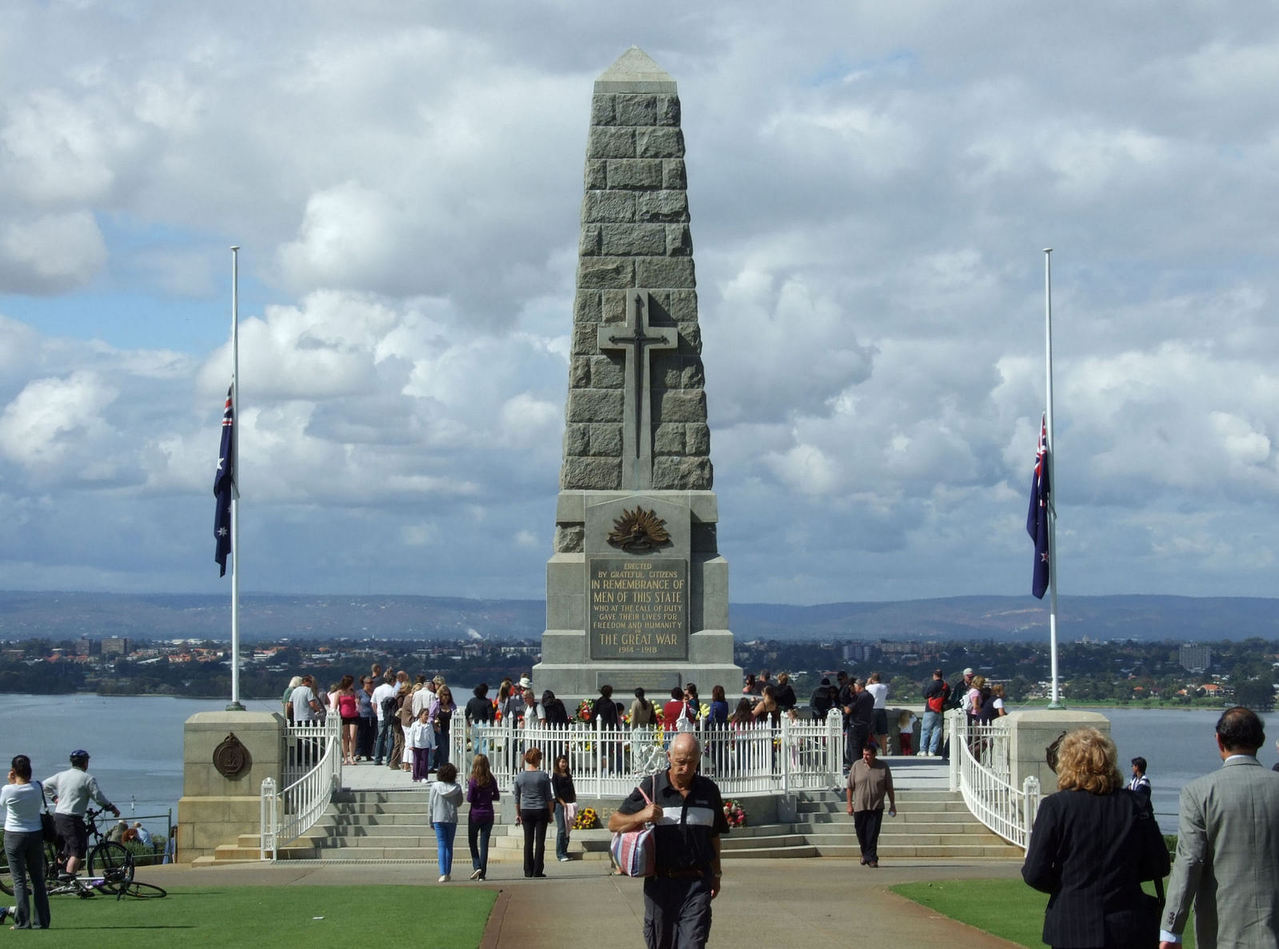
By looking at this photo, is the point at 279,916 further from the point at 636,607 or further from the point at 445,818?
the point at 636,607

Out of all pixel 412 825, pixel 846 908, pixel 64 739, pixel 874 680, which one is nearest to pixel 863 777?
pixel 846 908

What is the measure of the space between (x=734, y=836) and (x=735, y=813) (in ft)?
1.27

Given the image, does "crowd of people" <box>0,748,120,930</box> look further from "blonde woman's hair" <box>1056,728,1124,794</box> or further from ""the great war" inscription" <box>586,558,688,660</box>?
""the great war" inscription" <box>586,558,688,660</box>

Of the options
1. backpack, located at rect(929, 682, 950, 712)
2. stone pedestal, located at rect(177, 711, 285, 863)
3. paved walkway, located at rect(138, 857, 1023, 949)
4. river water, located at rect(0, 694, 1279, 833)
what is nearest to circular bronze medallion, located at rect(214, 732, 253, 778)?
stone pedestal, located at rect(177, 711, 285, 863)

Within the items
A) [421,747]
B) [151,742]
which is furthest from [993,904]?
[151,742]

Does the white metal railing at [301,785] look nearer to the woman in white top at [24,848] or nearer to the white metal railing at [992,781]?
the woman in white top at [24,848]

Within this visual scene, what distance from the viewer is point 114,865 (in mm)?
16078

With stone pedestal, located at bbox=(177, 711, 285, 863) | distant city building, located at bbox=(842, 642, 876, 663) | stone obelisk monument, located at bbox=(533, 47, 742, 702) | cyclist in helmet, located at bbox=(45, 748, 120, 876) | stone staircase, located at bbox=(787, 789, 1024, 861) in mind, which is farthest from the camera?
distant city building, located at bbox=(842, 642, 876, 663)

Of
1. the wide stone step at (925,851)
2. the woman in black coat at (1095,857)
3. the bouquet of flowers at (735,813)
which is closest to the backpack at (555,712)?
the bouquet of flowers at (735,813)

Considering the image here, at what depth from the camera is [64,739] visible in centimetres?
8394

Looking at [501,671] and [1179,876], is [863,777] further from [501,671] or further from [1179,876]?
[501,671]

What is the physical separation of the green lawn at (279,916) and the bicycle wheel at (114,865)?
161 mm

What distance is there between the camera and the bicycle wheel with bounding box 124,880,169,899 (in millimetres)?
15735

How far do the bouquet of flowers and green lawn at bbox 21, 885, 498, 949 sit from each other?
4339 millimetres
